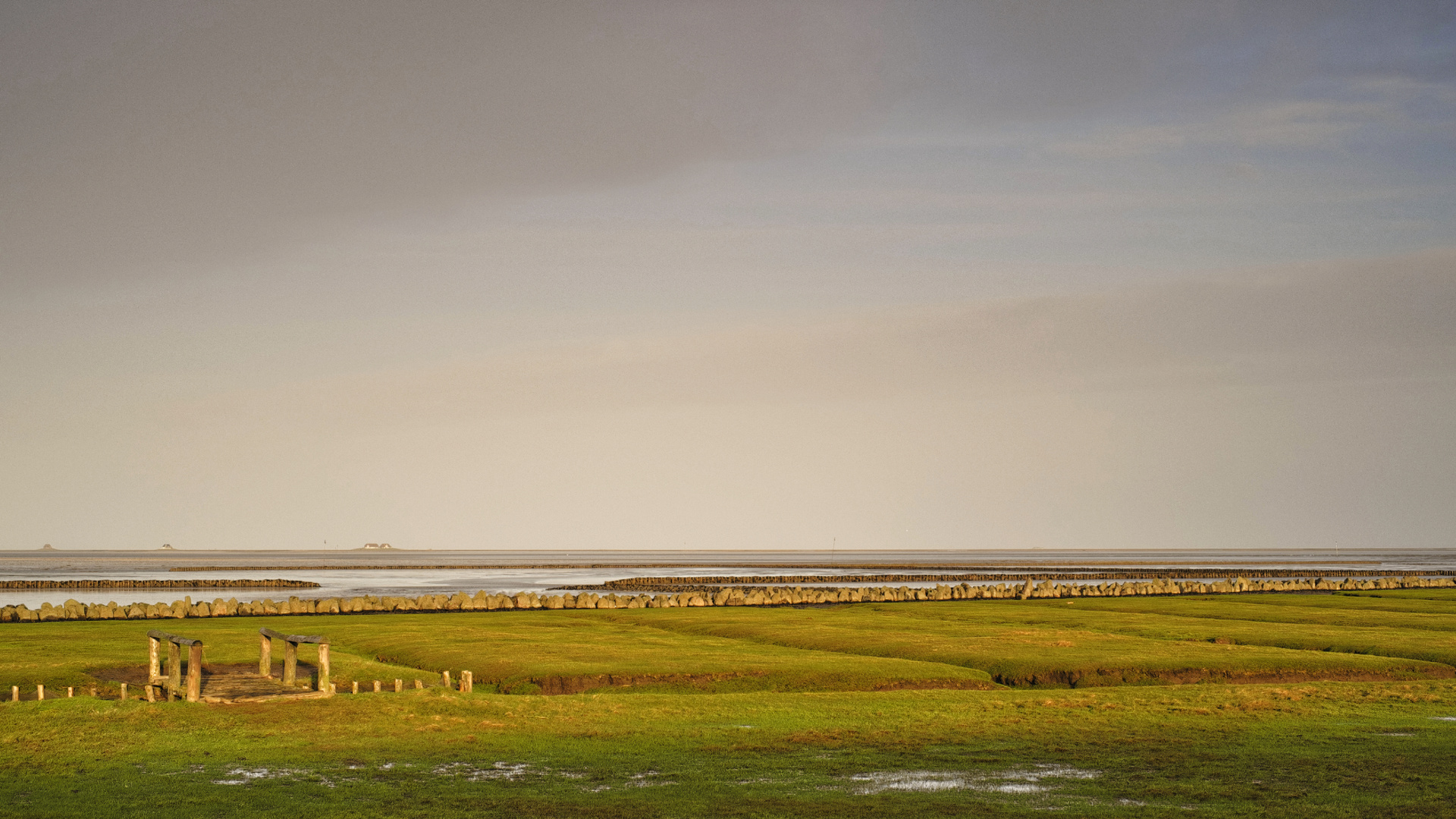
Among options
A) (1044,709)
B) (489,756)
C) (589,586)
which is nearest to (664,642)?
(1044,709)

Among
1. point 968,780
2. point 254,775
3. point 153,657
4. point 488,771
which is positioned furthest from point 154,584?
point 968,780

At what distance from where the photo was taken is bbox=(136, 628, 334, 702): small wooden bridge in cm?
2314

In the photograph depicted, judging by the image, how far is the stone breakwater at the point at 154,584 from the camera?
103625mm


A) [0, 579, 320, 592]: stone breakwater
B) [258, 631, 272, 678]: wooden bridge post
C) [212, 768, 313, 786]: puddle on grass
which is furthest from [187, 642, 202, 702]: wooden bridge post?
[0, 579, 320, 592]: stone breakwater

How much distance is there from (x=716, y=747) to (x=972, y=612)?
4164cm

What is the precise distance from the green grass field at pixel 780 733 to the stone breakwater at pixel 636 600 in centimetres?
2244

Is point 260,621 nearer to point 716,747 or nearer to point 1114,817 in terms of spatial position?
point 716,747

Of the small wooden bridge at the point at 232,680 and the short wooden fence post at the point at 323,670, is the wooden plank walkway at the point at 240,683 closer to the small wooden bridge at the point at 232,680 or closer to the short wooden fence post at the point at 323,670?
the small wooden bridge at the point at 232,680

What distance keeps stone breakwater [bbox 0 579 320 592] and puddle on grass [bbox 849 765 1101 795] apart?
3907 inches

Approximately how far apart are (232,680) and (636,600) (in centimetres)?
4337

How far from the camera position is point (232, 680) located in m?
26.8

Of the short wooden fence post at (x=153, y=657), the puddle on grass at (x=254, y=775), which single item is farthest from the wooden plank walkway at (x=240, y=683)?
the puddle on grass at (x=254, y=775)

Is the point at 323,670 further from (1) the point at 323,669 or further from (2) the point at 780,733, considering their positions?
(2) the point at 780,733

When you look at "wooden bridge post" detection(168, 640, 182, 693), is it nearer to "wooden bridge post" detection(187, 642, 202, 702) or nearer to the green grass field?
"wooden bridge post" detection(187, 642, 202, 702)
